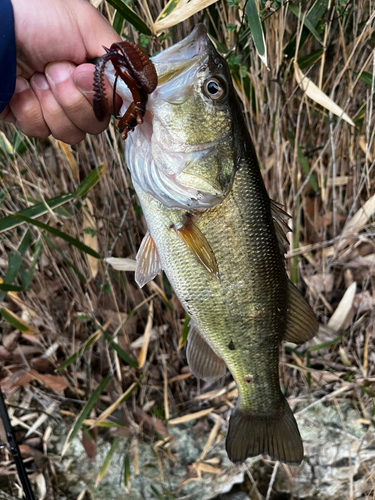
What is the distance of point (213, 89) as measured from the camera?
833 millimetres

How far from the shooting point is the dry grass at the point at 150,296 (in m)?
1.47

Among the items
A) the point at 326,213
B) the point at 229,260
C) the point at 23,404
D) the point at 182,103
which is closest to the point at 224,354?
the point at 229,260

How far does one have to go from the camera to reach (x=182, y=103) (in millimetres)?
825

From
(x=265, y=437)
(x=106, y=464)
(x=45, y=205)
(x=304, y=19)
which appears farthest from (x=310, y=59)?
(x=106, y=464)

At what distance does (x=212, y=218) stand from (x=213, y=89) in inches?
12.1

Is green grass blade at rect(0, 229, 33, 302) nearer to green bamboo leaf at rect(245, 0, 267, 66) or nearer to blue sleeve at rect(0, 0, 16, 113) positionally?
blue sleeve at rect(0, 0, 16, 113)

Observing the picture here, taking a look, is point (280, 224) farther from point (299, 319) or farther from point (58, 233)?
point (58, 233)

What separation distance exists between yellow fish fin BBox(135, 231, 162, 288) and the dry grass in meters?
0.47

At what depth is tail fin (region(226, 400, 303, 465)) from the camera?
3.79 feet

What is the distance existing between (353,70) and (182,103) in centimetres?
94

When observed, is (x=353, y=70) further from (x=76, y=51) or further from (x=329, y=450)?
(x=329, y=450)

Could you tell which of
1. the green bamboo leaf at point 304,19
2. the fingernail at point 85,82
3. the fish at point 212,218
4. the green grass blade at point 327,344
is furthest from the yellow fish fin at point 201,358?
the green bamboo leaf at point 304,19

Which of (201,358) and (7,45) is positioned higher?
(7,45)

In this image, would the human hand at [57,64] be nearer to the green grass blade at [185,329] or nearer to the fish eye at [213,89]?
the fish eye at [213,89]
